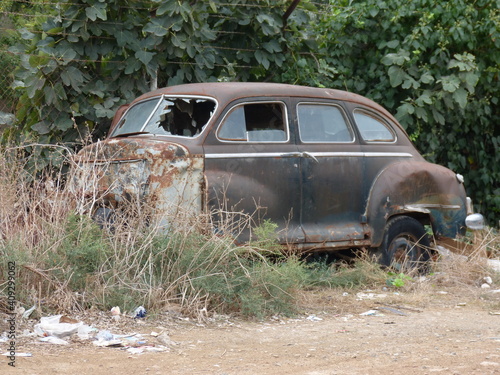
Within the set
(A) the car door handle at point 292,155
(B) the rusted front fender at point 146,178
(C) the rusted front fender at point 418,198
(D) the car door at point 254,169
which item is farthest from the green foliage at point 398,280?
(B) the rusted front fender at point 146,178

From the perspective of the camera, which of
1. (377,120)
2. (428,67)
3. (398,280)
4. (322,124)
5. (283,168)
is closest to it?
(283,168)

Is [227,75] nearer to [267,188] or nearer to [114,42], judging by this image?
[114,42]

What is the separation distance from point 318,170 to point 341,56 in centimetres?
418

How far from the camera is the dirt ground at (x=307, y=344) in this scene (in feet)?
15.3

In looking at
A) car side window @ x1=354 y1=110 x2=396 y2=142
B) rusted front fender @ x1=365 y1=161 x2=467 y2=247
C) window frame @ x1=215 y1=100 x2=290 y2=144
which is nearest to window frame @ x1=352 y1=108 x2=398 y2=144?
car side window @ x1=354 y1=110 x2=396 y2=142

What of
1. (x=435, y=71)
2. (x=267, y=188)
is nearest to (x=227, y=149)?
(x=267, y=188)

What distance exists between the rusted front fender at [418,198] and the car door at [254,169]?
95 cm

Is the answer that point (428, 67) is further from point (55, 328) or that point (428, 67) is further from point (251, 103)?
point (55, 328)

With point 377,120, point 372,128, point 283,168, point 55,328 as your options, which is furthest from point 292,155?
point 55,328

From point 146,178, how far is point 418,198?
311 cm

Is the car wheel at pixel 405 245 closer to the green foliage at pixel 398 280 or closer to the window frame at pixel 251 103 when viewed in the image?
the green foliage at pixel 398 280

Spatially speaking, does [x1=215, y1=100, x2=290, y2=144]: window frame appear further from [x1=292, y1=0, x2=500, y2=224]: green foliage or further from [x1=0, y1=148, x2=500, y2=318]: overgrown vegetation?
[x1=292, y1=0, x2=500, y2=224]: green foliage

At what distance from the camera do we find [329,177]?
764 cm

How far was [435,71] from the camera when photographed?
34.9ft
